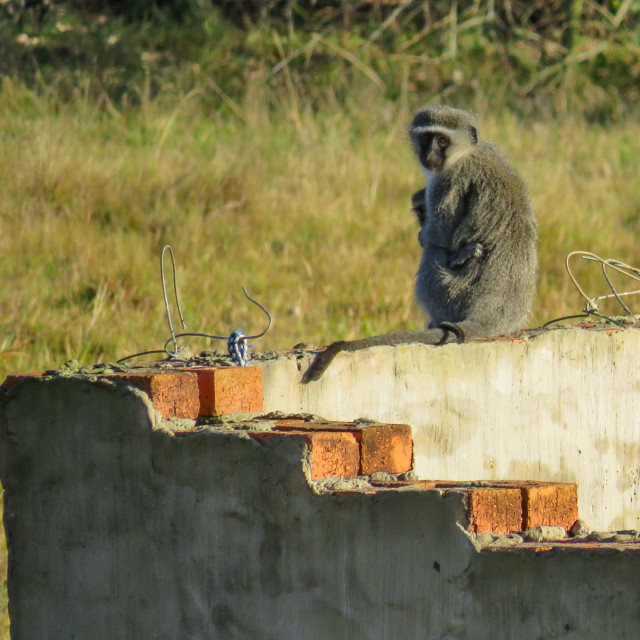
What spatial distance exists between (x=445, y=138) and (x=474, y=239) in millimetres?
694

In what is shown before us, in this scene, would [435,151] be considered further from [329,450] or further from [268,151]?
[268,151]

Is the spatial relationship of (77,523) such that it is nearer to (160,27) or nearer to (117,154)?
(117,154)

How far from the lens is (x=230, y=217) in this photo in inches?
334

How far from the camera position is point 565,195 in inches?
383

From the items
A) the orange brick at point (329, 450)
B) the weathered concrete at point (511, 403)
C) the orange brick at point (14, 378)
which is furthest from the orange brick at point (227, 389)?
the orange brick at point (14, 378)

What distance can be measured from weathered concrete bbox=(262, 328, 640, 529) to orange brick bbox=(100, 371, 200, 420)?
0.94ft

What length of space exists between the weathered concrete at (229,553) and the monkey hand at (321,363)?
0.58 m

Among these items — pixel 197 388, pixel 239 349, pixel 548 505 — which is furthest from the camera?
pixel 239 349

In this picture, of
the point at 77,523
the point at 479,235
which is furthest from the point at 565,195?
the point at 77,523

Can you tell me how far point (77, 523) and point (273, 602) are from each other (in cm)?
57

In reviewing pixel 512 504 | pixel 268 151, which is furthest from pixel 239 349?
pixel 268 151

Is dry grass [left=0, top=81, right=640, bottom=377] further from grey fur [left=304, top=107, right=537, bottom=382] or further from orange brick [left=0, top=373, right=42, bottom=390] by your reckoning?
orange brick [left=0, top=373, right=42, bottom=390]

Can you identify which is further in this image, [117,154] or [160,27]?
[160,27]

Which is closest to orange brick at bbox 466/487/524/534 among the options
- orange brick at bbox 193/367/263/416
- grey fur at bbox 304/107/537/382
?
orange brick at bbox 193/367/263/416
